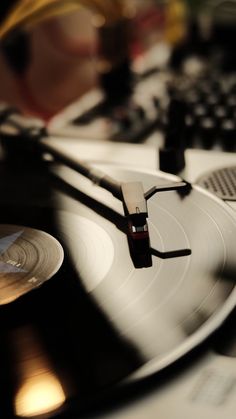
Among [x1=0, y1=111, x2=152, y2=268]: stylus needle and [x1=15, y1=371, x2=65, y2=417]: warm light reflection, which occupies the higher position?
[x1=0, y1=111, x2=152, y2=268]: stylus needle

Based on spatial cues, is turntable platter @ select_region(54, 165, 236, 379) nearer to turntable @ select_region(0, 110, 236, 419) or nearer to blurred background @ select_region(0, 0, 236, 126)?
turntable @ select_region(0, 110, 236, 419)

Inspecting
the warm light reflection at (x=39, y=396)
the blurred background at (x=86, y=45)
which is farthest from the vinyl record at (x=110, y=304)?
the blurred background at (x=86, y=45)

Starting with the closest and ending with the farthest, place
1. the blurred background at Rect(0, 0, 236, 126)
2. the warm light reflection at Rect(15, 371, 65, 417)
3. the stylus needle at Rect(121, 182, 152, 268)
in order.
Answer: the warm light reflection at Rect(15, 371, 65, 417) → the stylus needle at Rect(121, 182, 152, 268) → the blurred background at Rect(0, 0, 236, 126)

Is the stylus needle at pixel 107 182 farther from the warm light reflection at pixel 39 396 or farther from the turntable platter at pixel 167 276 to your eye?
the warm light reflection at pixel 39 396

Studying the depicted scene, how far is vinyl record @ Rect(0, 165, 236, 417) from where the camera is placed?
0.40 m

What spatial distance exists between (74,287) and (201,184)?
0.95 ft

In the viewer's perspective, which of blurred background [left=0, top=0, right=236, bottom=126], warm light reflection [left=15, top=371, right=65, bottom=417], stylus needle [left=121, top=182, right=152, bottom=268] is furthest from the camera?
blurred background [left=0, top=0, right=236, bottom=126]

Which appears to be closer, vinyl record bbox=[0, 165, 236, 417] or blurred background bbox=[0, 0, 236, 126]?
vinyl record bbox=[0, 165, 236, 417]

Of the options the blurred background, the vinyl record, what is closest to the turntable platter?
the vinyl record

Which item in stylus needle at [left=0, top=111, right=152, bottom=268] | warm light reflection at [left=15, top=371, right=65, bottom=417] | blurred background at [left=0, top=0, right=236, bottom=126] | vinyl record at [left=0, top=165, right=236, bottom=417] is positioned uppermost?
blurred background at [left=0, top=0, right=236, bottom=126]

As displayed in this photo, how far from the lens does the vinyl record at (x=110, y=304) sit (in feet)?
1.33

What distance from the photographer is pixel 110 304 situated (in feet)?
1.56

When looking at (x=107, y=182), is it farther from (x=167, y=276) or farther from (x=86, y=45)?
(x=86, y=45)

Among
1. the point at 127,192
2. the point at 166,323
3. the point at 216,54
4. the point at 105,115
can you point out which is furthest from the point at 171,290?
the point at 216,54
